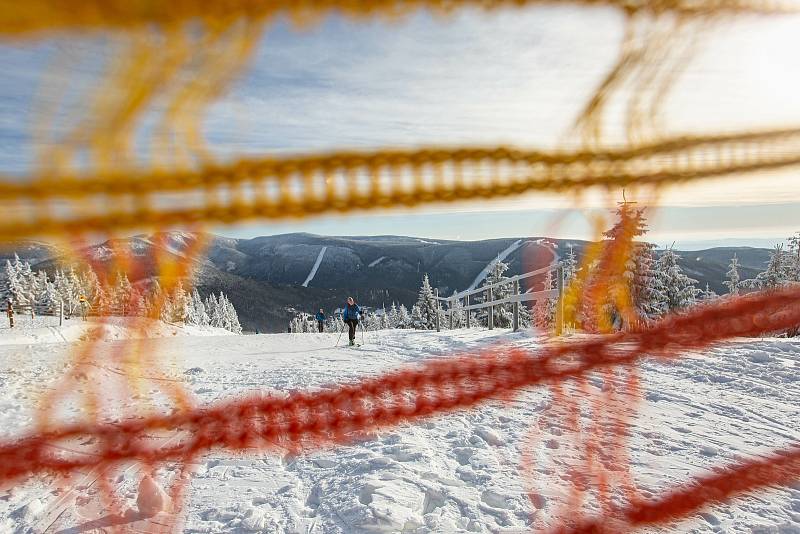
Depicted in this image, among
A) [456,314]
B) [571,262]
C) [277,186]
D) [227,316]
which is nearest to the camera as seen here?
[277,186]

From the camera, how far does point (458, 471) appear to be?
3574 mm

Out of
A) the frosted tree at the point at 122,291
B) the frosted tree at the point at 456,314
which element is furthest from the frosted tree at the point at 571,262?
the frosted tree at the point at 456,314

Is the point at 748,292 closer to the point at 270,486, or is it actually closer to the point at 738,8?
the point at 738,8

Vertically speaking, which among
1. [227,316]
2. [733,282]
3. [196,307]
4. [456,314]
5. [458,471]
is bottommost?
[227,316]

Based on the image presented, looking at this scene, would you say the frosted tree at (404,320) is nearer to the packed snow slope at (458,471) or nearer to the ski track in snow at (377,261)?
the packed snow slope at (458,471)

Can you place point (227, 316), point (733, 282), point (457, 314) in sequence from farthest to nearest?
point (227, 316) < point (457, 314) < point (733, 282)

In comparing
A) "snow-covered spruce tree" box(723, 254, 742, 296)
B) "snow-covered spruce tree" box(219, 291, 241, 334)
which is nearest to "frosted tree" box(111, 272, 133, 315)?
"snow-covered spruce tree" box(723, 254, 742, 296)

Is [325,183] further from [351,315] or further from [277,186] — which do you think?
[351,315]

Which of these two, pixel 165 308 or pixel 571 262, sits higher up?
pixel 165 308

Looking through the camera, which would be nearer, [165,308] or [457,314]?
[165,308]

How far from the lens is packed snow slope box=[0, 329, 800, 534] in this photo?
288 centimetres

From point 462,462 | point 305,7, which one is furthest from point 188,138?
point 462,462

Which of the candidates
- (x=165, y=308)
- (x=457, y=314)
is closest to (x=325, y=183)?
(x=165, y=308)

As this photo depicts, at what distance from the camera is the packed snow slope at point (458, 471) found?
2.88 m
